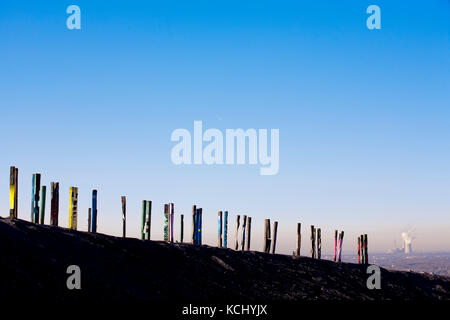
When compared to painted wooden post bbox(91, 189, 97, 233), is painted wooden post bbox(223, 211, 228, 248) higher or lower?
lower

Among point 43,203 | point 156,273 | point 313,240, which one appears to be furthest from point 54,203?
point 313,240

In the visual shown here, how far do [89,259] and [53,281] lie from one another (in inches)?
166

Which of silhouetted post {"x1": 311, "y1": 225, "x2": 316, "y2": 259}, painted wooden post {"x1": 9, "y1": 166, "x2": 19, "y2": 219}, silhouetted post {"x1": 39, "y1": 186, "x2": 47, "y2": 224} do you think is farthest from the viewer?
silhouetted post {"x1": 311, "y1": 225, "x2": 316, "y2": 259}

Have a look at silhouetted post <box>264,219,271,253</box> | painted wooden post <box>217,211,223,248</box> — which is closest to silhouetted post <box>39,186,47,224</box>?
painted wooden post <box>217,211,223,248</box>

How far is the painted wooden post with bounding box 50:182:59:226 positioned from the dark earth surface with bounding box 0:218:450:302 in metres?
1.16

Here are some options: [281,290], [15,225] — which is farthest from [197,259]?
[15,225]

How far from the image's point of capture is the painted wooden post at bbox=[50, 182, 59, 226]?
1046 inches

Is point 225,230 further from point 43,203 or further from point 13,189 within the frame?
point 13,189

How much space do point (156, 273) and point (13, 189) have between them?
678 cm

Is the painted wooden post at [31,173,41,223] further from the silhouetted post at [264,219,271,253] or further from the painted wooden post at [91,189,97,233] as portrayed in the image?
the silhouetted post at [264,219,271,253]

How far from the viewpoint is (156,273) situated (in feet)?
82.7

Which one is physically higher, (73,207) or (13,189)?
(13,189)

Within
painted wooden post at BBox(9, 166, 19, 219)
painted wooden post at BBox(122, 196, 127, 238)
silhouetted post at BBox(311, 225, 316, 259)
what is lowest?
silhouetted post at BBox(311, 225, 316, 259)

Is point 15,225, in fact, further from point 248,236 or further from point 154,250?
point 248,236
